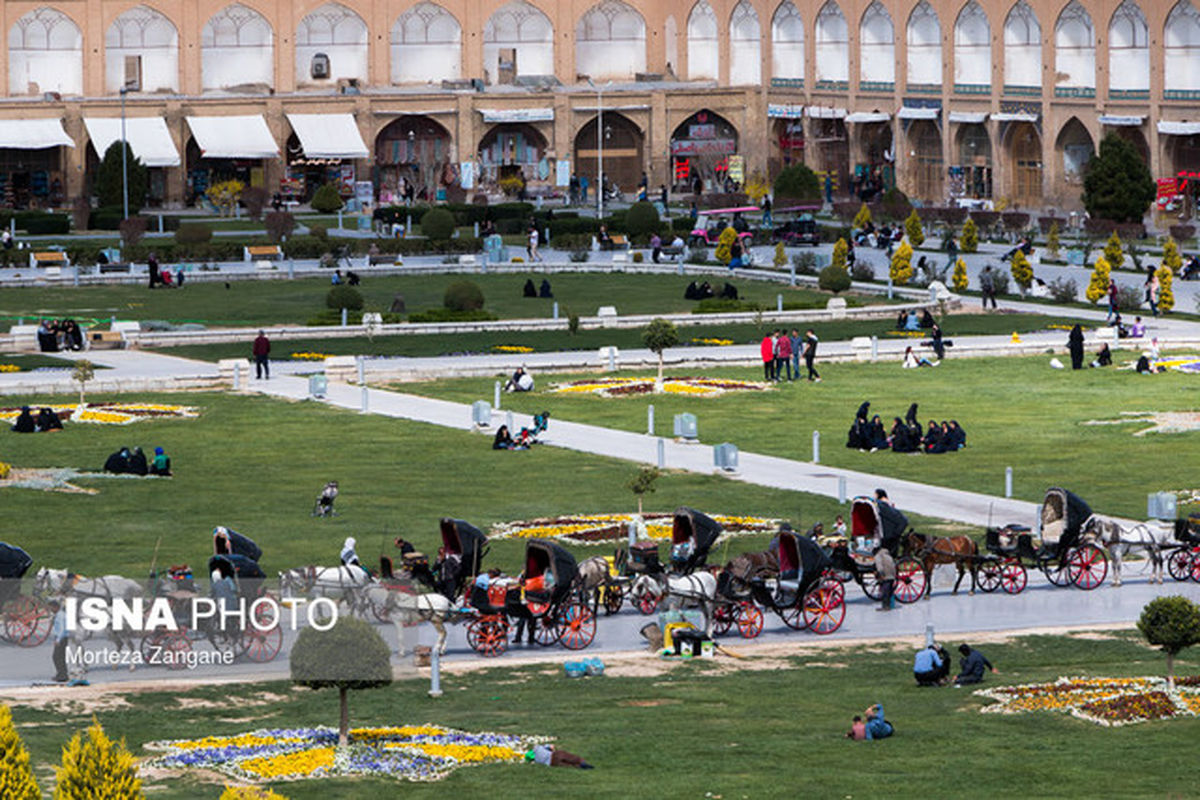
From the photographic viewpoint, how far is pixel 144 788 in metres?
20.6

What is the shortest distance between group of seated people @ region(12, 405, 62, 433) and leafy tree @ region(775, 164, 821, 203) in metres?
53.0

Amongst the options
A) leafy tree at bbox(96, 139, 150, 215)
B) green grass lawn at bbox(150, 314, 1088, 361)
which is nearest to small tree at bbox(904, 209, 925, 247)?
green grass lawn at bbox(150, 314, 1088, 361)

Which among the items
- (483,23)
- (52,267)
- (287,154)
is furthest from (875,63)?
(52,267)

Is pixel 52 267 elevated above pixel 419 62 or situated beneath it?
situated beneath

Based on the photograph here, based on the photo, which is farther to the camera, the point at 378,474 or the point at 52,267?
the point at 52,267

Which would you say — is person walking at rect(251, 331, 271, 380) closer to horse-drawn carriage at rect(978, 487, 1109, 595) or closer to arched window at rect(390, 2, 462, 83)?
horse-drawn carriage at rect(978, 487, 1109, 595)

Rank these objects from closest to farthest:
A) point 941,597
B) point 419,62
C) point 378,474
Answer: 1. point 941,597
2. point 378,474
3. point 419,62

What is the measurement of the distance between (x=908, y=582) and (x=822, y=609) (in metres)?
2.09

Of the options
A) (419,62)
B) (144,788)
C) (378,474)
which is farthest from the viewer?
(419,62)

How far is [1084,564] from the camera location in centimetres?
3177

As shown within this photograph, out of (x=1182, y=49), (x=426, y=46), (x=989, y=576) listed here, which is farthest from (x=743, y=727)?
(x=426, y=46)

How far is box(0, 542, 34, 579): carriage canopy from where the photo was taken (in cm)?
2891

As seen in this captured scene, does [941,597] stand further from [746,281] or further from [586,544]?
[746,281]

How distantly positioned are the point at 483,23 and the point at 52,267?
35.0m
